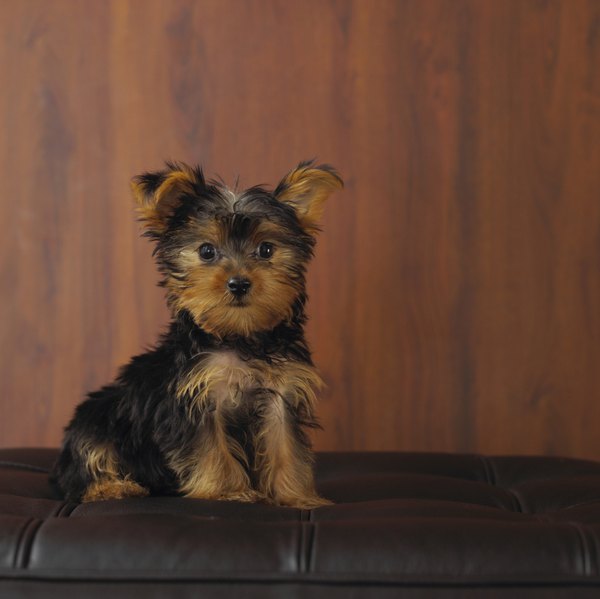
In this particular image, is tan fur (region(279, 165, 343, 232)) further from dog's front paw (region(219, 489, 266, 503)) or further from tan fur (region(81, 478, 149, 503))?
tan fur (region(81, 478, 149, 503))

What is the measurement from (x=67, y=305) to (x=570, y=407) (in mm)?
1982

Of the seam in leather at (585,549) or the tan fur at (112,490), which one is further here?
the tan fur at (112,490)

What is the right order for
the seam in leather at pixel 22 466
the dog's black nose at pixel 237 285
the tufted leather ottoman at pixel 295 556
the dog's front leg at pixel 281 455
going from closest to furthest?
the tufted leather ottoman at pixel 295 556, the dog's black nose at pixel 237 285, the dog's front leg at pixel 281 455, the seam in leather at pixel 22 466

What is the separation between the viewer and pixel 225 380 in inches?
88.0

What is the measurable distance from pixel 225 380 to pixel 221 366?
36mm

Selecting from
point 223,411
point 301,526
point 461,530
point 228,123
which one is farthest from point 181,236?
point 228,123

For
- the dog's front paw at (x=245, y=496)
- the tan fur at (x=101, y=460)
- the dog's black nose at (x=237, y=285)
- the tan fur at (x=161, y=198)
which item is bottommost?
the dog's front paw at (x=245, y=496)

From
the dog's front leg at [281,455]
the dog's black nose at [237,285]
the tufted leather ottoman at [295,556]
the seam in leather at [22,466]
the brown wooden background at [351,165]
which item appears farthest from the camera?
the brown wooden background at [351,165]

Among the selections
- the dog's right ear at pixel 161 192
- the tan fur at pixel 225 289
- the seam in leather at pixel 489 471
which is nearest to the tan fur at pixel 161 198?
the dog's right ear at pixel 161 192

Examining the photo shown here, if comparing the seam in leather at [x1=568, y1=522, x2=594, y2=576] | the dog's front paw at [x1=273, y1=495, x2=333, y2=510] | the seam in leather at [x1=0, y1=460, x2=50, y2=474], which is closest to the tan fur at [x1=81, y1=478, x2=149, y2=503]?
the dog's front paw at [x1=273, y1=495, x2=333, y2=510]

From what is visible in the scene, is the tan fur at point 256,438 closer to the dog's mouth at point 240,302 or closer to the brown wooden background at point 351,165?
the dog's mouth at point 240,302

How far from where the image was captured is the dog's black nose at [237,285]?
214cm

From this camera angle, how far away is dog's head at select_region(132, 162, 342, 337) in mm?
2176

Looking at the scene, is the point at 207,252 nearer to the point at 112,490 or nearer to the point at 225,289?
the point at 225,289
